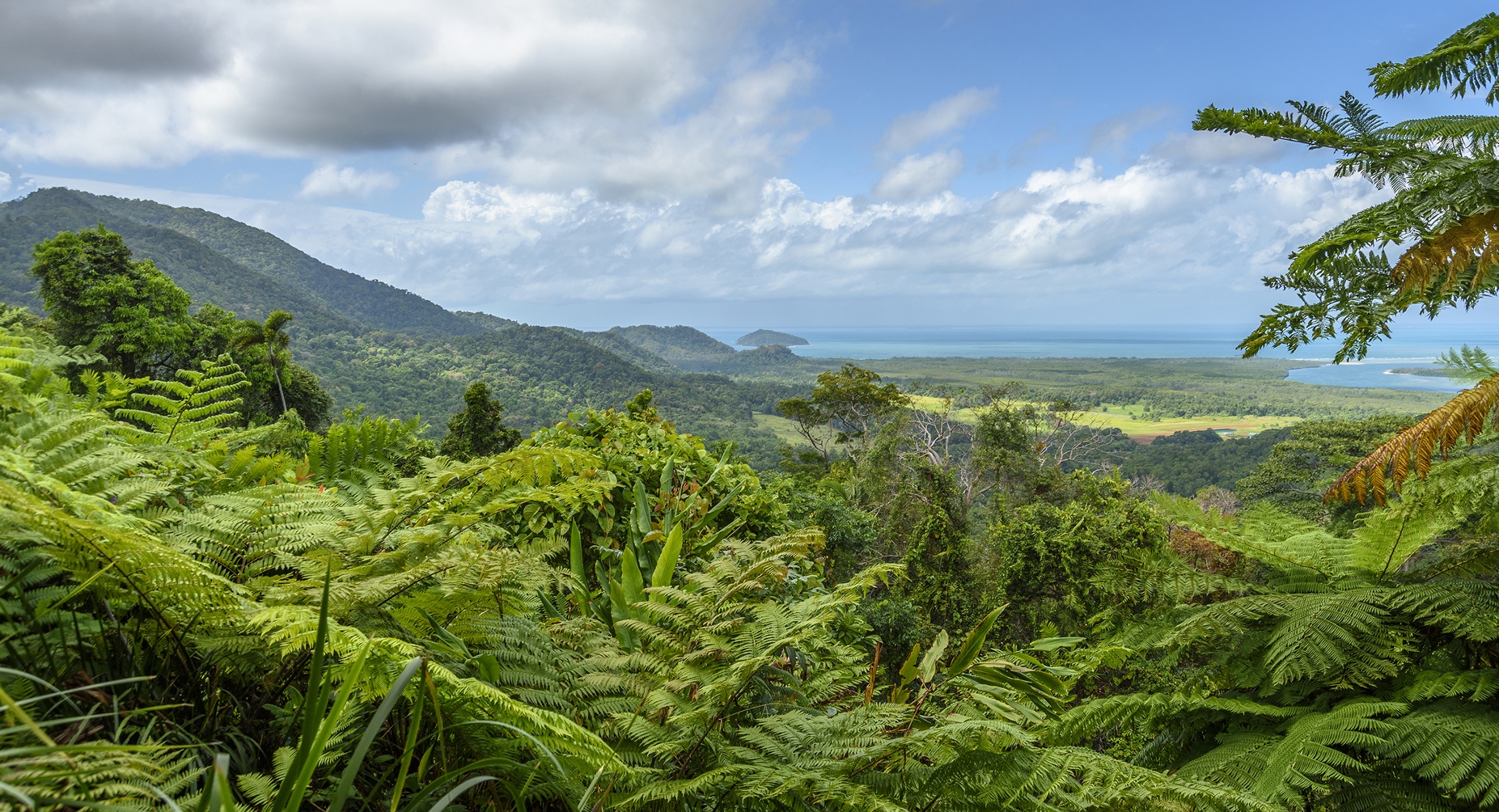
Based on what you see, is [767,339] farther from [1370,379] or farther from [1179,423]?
[1179,423]

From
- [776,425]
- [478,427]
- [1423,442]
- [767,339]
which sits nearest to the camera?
[1423,442]

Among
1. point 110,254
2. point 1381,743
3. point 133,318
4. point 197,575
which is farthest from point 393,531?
point 110,254

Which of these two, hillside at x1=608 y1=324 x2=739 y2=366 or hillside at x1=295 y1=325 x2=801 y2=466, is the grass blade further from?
hillside at x1=608 y1=324 x2=739 y2=366

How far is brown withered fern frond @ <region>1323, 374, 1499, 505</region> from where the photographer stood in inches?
69.2

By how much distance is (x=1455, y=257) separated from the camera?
1.86m

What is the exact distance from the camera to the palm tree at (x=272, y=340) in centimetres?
1709

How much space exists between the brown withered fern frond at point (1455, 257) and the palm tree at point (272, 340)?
798 inches

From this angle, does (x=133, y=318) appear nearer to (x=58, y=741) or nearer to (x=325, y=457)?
(x=325, y=457)

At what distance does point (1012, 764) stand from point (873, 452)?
15.9 meters

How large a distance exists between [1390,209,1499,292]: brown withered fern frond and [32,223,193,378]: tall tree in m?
20.1

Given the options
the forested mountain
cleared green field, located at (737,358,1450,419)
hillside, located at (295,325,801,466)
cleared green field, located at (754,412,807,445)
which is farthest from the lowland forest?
cleared green field, located at (754,412,807,445)

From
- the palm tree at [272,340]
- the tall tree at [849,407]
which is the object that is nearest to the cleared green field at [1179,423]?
the tall tree at [849,407]

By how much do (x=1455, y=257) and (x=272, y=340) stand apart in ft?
72.9

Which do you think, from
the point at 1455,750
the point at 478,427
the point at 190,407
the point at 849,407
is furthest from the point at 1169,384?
the point at 190,407
